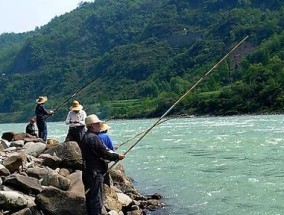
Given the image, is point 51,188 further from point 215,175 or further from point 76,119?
point 215,175

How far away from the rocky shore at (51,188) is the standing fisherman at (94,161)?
0.81m

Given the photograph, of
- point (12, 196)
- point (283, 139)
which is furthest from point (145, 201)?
point (283, 139)

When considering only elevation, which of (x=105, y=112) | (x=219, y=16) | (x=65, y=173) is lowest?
(x=105, y=112)

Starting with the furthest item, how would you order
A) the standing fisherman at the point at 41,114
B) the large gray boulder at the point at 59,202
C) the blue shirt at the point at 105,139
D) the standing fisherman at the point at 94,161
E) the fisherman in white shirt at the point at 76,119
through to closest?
the standing fisherman at the point at 41,114
the fisherman in white shirt at the point at 76,119
the large gray boulder at the point at 59,202
the blue shirt at the point at 105,139
the standing fisherman at the point at 94,161

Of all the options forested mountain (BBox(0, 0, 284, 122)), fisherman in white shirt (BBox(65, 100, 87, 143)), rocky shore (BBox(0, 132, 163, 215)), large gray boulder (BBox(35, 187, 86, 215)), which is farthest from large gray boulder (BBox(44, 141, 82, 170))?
forested mountain (BBox(0, 0, 284, 122))

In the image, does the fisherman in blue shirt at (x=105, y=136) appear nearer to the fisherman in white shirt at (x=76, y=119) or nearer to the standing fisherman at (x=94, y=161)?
the standing fisherman at (x=94, y=161)

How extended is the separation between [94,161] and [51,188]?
5.93 feet

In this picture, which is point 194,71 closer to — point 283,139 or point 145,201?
point 283,139

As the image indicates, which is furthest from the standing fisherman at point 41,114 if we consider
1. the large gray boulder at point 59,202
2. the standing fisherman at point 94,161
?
the standing fisherman at point 94,161

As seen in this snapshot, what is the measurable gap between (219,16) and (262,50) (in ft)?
237

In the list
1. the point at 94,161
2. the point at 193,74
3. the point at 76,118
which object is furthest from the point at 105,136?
the point at 193,74

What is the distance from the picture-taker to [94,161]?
30.1 ft

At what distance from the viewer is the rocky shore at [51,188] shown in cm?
1030

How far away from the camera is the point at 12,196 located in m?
10.4
